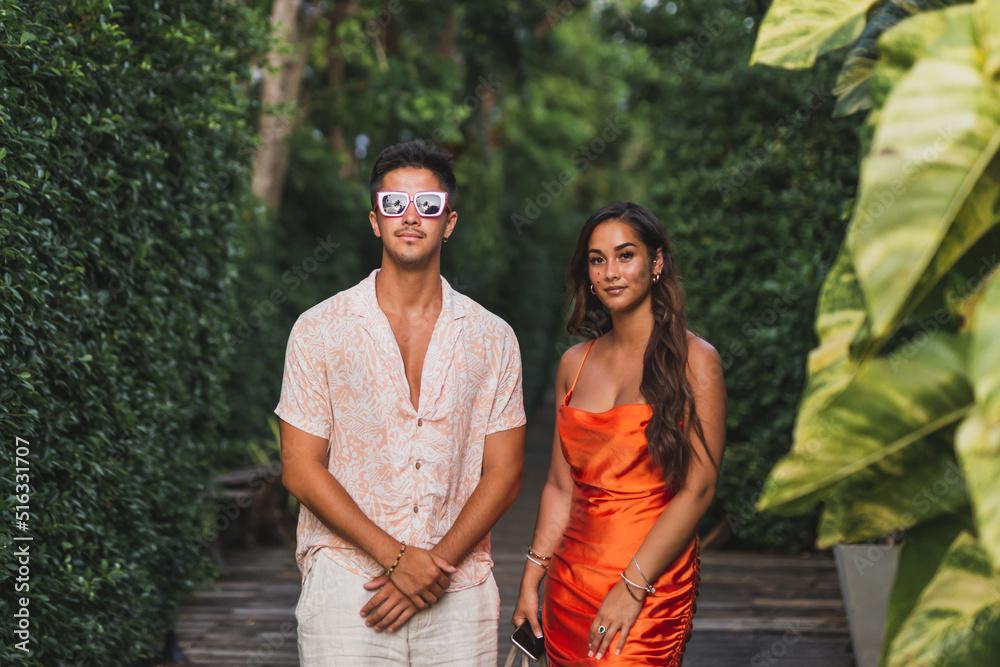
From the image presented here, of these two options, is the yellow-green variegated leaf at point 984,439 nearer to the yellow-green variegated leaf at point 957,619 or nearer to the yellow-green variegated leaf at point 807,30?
the yellow-green variegated leaf at point 957,619

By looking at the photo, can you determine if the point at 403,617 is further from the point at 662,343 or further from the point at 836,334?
the point at 836,334

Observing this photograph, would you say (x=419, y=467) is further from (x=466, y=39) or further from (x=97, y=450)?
(x=466, y=39)

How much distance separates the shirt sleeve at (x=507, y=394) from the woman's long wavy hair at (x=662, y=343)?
14.1 inches

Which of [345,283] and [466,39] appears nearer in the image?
[466,39]

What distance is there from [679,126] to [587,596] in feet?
17.6

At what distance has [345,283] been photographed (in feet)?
35.2

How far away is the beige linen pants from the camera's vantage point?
2.35 metres

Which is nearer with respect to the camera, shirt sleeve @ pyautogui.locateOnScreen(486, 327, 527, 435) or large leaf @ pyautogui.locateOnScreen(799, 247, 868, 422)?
large leaf @ pyautogui.locateOnScreen(799, 247, 868, 422)

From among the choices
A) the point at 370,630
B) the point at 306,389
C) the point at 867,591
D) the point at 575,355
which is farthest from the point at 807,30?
the point at 867,591

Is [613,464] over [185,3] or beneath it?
beneath

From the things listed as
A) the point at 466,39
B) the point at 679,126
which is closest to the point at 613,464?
the point at 679,126

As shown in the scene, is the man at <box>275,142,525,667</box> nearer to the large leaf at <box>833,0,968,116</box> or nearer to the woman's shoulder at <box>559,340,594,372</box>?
the woman's shoulder at <box>559,340,594,372</box>

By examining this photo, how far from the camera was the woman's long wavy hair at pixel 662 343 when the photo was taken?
98.3 inches

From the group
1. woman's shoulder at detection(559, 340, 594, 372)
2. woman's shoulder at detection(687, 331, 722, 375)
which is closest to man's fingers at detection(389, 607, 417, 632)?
woman's shoulder at detection(559, 340, 594, 372)
